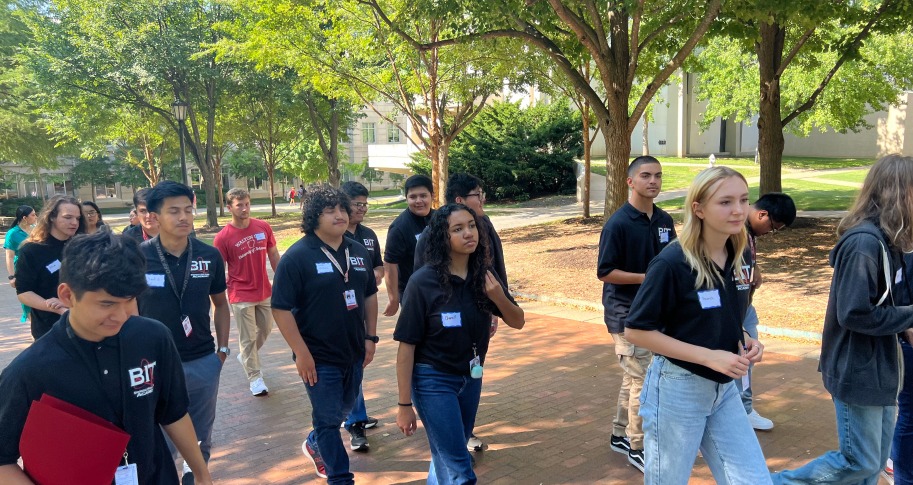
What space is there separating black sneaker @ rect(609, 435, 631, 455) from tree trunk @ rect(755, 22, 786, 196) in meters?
9.98

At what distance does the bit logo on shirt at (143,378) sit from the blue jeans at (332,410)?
1707 millimetres

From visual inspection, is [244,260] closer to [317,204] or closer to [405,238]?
[405,238]

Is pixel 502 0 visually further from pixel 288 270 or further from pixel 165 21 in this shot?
pixel 165 21

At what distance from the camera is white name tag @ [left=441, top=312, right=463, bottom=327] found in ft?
10.8

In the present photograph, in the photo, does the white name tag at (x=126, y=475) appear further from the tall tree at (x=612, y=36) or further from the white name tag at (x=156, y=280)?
the tall tree at (x=612, y=36)

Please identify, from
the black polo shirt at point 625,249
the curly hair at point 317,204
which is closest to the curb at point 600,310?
the black polo shirt at point 625,249

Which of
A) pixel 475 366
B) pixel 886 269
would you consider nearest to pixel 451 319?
pixel 475 366

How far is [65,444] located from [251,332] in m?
4.41

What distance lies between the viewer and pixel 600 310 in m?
9.23

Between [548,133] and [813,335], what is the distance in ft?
69.0

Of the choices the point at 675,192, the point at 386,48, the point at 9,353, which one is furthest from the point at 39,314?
the point at 675,192

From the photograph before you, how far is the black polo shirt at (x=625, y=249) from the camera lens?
426cm

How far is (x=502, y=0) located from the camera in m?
10.2

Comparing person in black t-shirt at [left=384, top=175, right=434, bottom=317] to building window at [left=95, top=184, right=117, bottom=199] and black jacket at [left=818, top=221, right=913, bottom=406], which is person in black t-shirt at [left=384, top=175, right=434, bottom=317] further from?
building window at [left=95, top=184, right=117, bottom=199]
